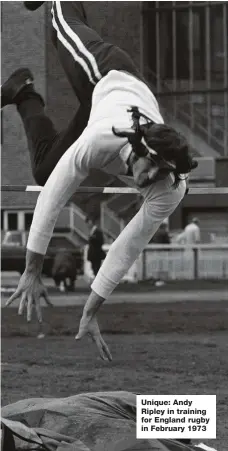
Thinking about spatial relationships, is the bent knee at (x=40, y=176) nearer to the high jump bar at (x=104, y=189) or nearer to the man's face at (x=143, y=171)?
the high jump bar at (x=104, y=189)

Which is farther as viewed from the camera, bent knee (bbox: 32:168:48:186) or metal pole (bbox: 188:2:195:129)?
metal pole (bbox: 188:2:195:129)

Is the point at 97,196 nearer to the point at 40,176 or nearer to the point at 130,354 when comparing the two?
the point at 40,176

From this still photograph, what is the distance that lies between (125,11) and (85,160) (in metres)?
1.65

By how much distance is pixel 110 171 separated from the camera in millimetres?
4559

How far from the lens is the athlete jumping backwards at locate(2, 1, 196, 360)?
439 centimetres

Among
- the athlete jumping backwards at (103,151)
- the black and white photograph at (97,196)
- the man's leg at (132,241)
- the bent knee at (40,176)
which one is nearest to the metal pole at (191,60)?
the black and white photograph at (97,196)

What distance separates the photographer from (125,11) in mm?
5875

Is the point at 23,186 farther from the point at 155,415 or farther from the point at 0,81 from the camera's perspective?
the point at 155,415

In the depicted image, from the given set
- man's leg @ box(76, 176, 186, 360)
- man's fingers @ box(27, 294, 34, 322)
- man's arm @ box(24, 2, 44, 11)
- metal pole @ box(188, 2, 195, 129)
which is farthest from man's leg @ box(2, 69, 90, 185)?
metal pole @ box(188, 2, 195, 129)

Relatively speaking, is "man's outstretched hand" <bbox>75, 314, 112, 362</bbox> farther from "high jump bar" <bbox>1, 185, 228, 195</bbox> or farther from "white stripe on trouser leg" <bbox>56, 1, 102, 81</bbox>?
"white stripe on trouser leg" <bbox>56, 1, 102, 81</bbox>

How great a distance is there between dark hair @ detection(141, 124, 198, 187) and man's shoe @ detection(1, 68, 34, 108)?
0.86 metres

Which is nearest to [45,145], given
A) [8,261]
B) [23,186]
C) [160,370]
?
[23,186]

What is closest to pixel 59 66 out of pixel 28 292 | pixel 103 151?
pixel 103 151

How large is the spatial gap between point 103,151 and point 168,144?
0.73ft
